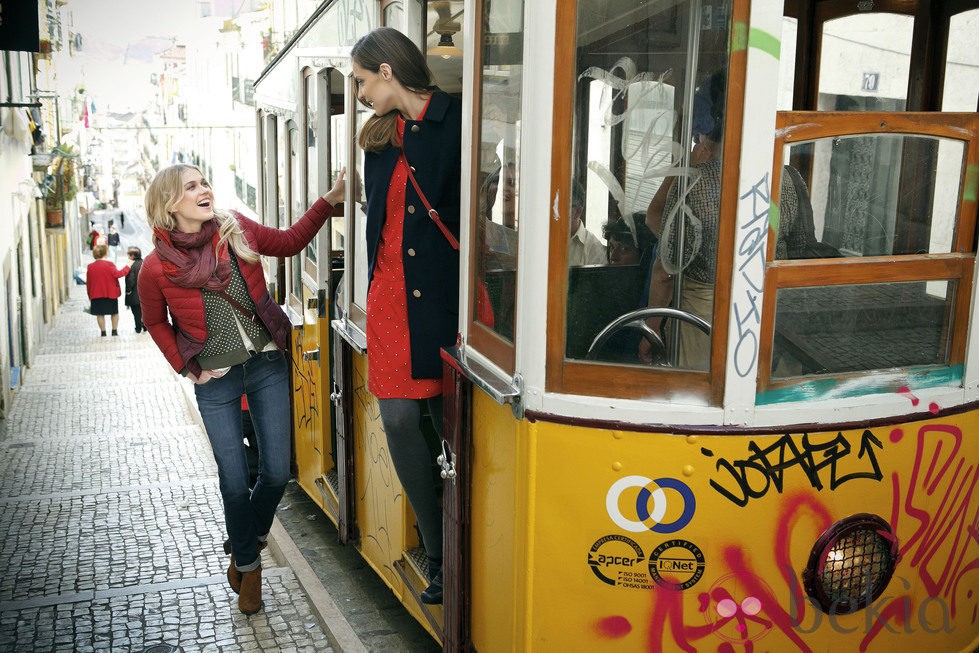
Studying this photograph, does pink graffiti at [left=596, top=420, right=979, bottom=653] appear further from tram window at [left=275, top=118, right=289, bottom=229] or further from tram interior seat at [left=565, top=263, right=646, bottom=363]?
tram window at [left=275, top=118, right=289, bottom=229]

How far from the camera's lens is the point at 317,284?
16.6ft

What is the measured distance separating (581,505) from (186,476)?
5.18 metres

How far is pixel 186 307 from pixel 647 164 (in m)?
2.13

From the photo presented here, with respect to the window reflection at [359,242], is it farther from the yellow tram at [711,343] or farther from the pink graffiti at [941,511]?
the pink graffiti at [941,511]

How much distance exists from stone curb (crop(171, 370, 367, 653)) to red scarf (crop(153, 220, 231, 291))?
1465 mm

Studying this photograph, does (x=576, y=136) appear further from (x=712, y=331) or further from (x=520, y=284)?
(x=712, y=331)

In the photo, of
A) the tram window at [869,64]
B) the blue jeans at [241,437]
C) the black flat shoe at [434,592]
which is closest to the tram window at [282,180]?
the blue jeans at [241,437]

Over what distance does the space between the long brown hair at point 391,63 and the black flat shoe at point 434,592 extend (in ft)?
4.99

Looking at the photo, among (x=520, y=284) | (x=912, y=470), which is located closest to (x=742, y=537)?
(x=912, y=470)

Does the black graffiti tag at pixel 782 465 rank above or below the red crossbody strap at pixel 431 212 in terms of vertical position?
below

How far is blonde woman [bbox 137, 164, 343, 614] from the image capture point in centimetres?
391

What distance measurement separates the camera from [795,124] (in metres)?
2.46

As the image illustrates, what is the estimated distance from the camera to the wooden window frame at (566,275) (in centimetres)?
243

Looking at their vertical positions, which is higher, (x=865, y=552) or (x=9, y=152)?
(x=9, y=152)
